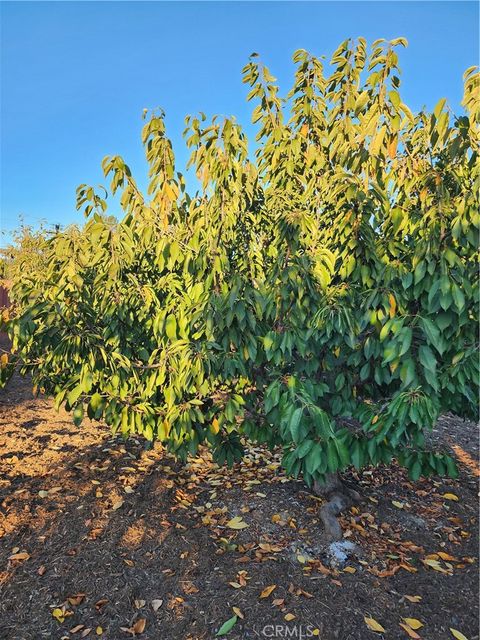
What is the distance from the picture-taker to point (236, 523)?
8.89ft

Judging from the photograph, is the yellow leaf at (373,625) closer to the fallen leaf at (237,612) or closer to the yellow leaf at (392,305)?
the fallen leaf at (237,612)

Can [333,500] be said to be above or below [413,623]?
above

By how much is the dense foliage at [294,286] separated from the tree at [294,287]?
11 mm

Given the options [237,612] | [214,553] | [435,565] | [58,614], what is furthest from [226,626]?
[435,565]

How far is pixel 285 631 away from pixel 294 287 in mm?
1600

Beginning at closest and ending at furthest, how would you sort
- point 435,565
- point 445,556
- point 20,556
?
1. point 20,556
2. point 435,565
3. point 445,556

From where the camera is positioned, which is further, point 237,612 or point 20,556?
point 20,556

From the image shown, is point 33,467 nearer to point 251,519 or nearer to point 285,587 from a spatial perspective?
point 251,519

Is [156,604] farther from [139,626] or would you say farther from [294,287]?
[294,287]

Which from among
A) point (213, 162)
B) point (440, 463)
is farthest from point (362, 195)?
point (440, 463)

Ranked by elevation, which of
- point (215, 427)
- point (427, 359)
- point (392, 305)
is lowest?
point (215, 427)

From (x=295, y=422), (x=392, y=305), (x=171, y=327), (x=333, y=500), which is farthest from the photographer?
(x=333, y=500)

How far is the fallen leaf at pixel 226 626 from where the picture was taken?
75.1 inches

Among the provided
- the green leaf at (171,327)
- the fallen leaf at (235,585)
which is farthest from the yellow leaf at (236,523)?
the green leaf at (171,327)
